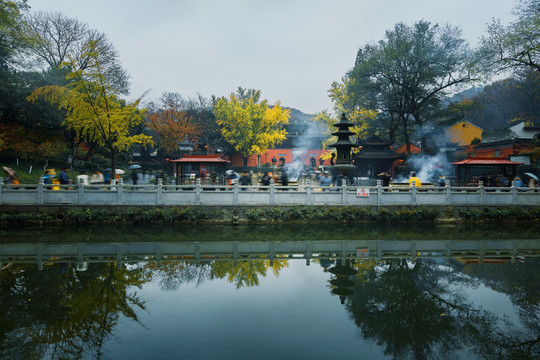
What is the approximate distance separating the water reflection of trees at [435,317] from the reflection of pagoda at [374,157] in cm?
1897

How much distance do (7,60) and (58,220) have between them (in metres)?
17.0

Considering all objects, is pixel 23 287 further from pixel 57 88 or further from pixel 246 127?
pixel 246 127

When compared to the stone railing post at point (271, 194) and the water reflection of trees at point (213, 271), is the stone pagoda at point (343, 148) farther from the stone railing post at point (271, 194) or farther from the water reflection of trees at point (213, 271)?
the water reflection of trees at point (213, 271)

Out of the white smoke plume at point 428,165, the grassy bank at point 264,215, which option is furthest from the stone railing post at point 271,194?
the white smoke plume at point 428,165

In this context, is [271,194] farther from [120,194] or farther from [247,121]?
[247,121]

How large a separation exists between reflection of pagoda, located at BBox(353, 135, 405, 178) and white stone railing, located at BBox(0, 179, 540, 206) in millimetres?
10755

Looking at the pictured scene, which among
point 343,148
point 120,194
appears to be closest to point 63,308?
Result: point 120,194

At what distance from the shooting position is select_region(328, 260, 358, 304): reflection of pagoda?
6723 millimetres

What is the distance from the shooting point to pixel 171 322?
5.30 m

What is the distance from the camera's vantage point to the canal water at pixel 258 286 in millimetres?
4582

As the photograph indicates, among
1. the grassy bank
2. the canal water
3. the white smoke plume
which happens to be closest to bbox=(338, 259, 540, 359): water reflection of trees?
the canal water

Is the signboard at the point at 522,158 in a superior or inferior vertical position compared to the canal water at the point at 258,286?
superior

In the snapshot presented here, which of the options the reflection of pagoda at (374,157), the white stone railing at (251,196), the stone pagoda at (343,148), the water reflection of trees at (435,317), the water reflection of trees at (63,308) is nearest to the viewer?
the water reflection of trees at (63,308)

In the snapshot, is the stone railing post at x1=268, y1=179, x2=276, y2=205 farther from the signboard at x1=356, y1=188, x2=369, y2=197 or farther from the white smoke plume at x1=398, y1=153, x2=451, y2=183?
the white smoke plume at x1=398, y1=153, x2=451, y2=183
